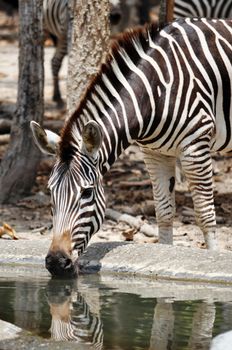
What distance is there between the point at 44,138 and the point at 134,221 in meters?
2.99

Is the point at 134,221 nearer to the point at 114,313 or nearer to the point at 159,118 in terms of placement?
the point at 159,118

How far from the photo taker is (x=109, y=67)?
8648mm

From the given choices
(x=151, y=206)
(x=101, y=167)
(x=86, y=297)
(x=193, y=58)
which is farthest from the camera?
(x=151, y=206)

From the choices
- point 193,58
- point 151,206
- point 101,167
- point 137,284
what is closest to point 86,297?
point 137,284

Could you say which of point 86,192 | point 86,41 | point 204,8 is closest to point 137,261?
point 86,192

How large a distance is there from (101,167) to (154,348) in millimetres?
2311

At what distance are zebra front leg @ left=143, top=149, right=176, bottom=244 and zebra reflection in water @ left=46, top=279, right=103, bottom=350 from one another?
1.69 m

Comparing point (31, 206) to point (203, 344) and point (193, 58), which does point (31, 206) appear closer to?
point (193, 58)

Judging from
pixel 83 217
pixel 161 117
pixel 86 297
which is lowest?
pixel 86 297

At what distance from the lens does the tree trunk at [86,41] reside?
1106 cm

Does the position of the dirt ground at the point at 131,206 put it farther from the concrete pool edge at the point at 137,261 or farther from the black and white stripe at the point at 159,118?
the concrete pool edge at the point at 137,261

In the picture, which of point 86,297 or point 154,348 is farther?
point 86,297

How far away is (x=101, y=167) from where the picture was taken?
8.39 m

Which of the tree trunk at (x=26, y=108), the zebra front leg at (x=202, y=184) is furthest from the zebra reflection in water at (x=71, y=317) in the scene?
the tree trunk at (x=26, y=108)
